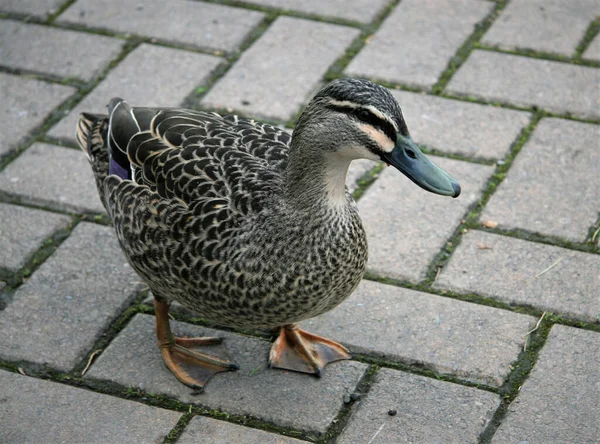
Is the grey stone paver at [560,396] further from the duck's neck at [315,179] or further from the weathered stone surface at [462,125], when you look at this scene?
the weathered stone surface at [462,125]

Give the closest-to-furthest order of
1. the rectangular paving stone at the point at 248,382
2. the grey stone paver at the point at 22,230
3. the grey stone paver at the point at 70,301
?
1. the rectangular paving stone at the point at 248,382
2. the grey stone paver at the point at 70,301
3. the grey stone paver at the point at 22,230

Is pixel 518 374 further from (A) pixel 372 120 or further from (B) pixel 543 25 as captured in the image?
(B) pixel 543 25

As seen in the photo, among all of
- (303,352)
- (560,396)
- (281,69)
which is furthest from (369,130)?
(281,69)

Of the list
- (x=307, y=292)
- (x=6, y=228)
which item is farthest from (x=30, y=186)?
(x=307, y=292)

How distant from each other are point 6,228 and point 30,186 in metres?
0.30

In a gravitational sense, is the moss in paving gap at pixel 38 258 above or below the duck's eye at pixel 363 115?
below

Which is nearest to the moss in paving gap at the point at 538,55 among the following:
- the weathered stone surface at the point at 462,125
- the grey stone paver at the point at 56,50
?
the weathered stone surface at the point at 462,125

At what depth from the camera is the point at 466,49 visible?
5168mm

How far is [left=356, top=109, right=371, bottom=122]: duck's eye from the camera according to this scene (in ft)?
9.57

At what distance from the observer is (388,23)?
5.41 meters

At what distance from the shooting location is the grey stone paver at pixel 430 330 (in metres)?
3.50

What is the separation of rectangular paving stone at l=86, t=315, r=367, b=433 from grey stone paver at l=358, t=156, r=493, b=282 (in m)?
0.61

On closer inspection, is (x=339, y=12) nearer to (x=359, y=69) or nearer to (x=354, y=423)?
(x=359, y=69)

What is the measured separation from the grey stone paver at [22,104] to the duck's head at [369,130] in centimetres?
218
